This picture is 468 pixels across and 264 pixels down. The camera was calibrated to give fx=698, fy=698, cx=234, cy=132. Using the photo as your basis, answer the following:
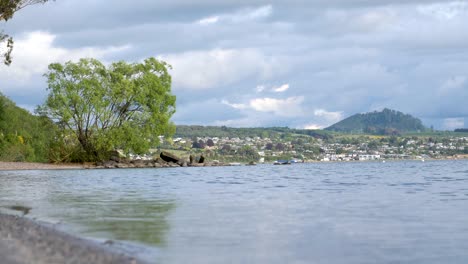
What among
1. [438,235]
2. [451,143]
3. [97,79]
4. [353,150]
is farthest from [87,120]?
[451,143]

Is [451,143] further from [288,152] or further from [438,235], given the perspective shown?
[438,235]

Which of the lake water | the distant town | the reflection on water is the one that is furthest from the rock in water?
the reflection on water

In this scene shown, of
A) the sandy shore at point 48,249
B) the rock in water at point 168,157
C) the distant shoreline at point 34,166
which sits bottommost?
Answer: the distant shoreline at point 34,166

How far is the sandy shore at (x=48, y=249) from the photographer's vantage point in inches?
443

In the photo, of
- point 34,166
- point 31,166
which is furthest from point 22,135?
point 31,166

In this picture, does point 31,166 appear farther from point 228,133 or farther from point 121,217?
point 228,133

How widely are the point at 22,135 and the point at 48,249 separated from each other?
79218 millimetres

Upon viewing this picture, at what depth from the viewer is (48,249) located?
40.9 ft

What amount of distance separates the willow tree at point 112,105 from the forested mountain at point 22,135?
8.72 feet

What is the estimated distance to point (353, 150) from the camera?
16438 cm

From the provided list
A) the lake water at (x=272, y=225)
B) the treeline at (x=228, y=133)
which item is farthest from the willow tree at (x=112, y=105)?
the treeline at (x=228, y=133)

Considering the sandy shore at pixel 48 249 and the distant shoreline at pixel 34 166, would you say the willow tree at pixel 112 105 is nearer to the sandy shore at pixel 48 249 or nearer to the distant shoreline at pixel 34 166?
the distant shoreline at pixel 34 166

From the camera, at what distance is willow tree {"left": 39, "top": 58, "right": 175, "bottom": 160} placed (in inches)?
3290

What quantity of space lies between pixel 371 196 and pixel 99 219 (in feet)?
45.3
